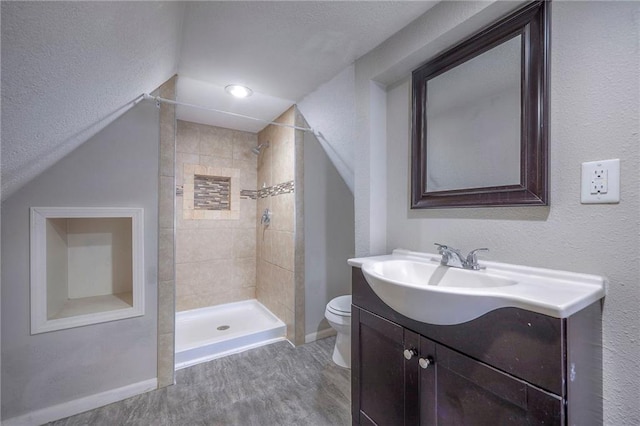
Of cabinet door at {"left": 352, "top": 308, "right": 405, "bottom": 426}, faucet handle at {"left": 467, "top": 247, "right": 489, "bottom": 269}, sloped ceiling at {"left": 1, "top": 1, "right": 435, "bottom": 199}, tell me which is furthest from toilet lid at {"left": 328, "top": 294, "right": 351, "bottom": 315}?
sloped ceiling at {"left": 1, "top": 1, "right": 435, "bottom": 199}

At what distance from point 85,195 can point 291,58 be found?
147cm

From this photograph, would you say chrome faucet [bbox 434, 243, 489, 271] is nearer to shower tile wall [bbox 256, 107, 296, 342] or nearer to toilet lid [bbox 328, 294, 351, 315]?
toilet lid [bbox 328, 294, 351, 315]

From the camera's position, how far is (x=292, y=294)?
7.92 ft

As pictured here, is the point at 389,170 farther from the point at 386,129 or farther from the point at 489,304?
the point at 489,304

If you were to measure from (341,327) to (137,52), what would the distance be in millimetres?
1960

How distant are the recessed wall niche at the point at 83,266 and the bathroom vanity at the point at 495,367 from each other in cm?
158

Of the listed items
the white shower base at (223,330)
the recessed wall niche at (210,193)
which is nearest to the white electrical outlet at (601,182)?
the white shower base at (223,330)


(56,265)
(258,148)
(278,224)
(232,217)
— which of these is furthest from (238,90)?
(56,265)

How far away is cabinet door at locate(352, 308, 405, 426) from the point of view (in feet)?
3.41

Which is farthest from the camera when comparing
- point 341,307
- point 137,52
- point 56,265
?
point 341,307

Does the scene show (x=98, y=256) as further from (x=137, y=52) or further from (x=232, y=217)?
(x=137, y=52)

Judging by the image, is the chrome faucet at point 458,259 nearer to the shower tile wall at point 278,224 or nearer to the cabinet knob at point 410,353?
the cabinet knob at point 410,353

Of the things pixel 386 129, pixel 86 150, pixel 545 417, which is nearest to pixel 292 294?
pixel 386 129

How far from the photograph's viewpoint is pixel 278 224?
8.86 ft
